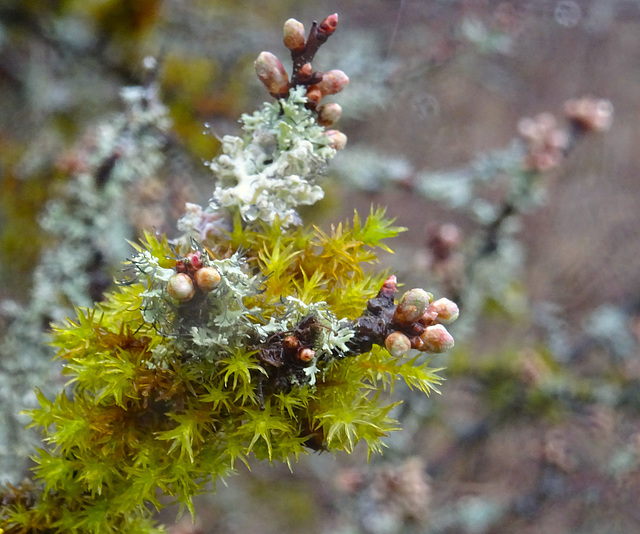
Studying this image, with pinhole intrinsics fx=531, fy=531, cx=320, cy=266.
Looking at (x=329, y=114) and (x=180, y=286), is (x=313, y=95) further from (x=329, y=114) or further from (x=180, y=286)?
(x=180, y=286)

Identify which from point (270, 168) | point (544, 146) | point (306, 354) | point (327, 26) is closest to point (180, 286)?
point (306, 354)

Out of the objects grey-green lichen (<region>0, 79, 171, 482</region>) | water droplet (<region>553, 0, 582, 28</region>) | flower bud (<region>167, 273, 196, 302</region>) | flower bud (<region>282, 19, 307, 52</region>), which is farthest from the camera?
water droplet (<region>553, 0, 582, 28</region>)

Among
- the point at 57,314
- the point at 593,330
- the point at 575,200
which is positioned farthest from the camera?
the point at 575,200

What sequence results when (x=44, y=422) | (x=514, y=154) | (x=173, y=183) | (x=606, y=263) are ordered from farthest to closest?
(x=606, y=263) → (x=173, y=183) → (x=514, y=154) → (x=44, y=422)

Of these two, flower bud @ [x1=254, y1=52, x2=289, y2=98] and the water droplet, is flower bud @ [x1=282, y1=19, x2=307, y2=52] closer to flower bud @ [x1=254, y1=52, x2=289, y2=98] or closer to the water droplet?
flower bud @ [x1=254, y1=52, x2=289, y2=98]

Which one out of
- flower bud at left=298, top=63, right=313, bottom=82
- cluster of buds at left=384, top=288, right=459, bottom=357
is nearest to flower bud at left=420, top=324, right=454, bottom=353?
cluster of buds at left=384, top=288, right=459, bottom=357

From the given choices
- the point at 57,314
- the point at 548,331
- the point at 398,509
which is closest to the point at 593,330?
the point at 548,331

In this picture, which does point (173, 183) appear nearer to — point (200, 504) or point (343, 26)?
point (200, 504)

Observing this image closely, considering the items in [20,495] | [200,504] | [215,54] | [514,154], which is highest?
[215,54]
